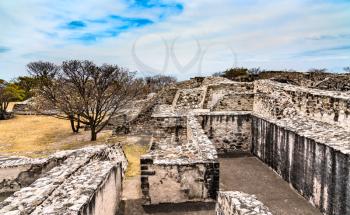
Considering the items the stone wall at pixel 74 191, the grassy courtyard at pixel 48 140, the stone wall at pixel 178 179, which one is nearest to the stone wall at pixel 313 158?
the stone wall at pixel 178 179

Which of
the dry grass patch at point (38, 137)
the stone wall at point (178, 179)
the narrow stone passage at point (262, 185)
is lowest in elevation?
the dry grass patch at point (38, 137)

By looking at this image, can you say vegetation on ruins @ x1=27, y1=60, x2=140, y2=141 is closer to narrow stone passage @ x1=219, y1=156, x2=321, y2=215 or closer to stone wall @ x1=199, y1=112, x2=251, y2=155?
stone wall @ x1=199, y1=112, x2=251, y2=155

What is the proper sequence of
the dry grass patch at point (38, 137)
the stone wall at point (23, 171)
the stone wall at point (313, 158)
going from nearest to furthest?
1. the stone wall at point (313, 158)
2. the stone wall at point (23, 171)
3. the dry grass patch at point (38, 137)

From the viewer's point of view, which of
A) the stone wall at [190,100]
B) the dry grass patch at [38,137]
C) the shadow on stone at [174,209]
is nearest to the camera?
the shadow on stone at [174,209]

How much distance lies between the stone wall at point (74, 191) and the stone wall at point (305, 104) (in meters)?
6.26

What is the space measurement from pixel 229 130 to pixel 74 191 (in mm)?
7969

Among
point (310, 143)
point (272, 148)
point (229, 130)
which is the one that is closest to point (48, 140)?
point (229, 130)

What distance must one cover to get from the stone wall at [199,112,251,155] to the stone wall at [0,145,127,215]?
18.3 feet

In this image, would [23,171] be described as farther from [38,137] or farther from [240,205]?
[38,137]

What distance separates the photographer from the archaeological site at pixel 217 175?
4.73m

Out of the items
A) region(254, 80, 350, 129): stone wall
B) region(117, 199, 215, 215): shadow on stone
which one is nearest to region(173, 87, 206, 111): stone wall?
region(254, 80, 350, 129): stone wall

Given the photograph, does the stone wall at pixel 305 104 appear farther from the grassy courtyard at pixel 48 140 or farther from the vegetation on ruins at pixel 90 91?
the vegetation on ruins at pixel 90 91

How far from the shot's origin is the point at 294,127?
7.89m

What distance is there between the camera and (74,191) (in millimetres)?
4676
